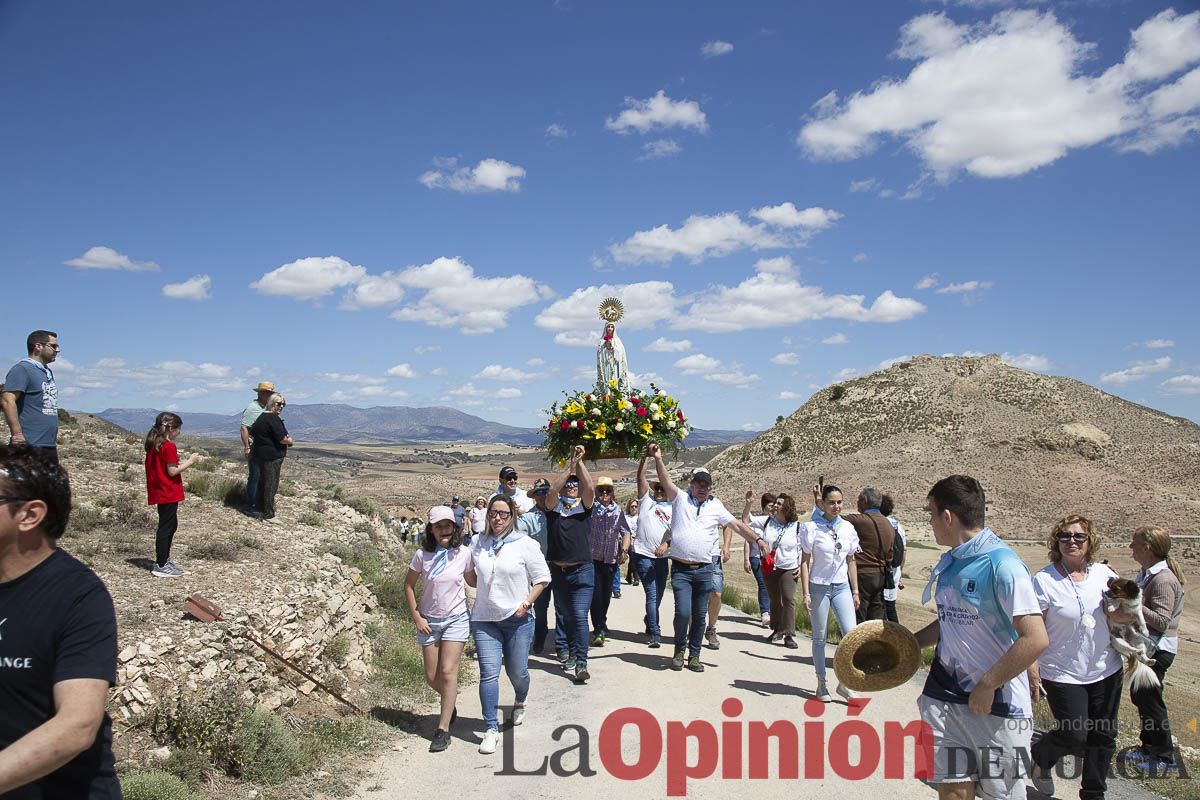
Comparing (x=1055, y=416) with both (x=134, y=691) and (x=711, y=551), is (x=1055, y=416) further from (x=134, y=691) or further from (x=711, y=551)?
(x=134, y=691)

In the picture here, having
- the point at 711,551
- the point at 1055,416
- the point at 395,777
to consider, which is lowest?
the point at 395,777

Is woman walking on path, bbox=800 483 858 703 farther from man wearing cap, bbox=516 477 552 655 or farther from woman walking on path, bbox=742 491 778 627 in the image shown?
man wearing cap, bbox=516 477 552 655

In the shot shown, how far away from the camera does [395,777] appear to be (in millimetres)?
6027

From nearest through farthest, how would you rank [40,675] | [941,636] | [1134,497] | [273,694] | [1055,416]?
[40,675]
[941,636]
[273,694]
[1134,497]
[1055,416]

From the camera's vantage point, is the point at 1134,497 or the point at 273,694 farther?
the point at 1134,497

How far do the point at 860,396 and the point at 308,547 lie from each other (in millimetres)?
73417

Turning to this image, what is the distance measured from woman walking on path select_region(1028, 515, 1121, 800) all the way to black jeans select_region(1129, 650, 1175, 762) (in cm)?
72

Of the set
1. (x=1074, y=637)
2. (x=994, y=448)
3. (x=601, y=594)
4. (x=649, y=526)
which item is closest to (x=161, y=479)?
(x=601, y=594)

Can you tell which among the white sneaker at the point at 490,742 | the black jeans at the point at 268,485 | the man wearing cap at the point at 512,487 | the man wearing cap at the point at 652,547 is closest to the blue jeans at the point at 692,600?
the man wearing cap at the point at 652,547

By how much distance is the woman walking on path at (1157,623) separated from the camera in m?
5.99

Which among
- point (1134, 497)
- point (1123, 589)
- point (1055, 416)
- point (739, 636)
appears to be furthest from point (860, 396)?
point (1123, 589)

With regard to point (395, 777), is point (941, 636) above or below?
above

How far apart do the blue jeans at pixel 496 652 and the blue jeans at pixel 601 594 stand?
10.2 ft

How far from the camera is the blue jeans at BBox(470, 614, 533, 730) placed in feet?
21.6
